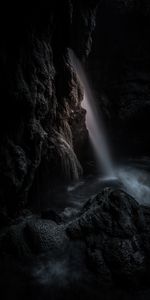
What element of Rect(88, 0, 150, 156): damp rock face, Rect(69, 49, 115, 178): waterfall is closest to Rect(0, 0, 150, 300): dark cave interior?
Rect(69, 49, 115, 178): waterfall

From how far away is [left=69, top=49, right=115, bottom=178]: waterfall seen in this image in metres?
17.6

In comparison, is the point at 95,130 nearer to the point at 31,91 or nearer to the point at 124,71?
the point at 124,71

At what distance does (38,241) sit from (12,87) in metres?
4.65

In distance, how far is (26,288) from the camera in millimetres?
5992

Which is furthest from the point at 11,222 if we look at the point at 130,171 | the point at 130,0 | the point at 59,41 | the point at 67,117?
the point at 130,0

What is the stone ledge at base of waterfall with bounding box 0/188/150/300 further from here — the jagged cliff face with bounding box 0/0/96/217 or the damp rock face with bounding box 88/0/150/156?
the damp rock face with bounding box 88/0/150/156

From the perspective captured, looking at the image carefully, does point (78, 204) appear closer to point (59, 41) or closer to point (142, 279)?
point (142, 279)

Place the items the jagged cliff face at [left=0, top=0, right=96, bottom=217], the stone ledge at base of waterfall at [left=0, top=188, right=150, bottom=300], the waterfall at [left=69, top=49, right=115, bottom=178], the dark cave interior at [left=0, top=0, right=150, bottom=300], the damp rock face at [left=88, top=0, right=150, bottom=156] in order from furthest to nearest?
1. the damp rock face at [left=88, top=0, right=150, bottom=156]
2. the waterfall at [left=69, top=49, right=115, bottom=178]
3. the jagged cliff face at [left=0, top=0, right=96, bottom=217]
4. the dark cave interior at [left=0, top=0, right=150, bottom=300]
5. the stone ledge at base of waterfall at [left=0, top=188, right=150, bottom=300]

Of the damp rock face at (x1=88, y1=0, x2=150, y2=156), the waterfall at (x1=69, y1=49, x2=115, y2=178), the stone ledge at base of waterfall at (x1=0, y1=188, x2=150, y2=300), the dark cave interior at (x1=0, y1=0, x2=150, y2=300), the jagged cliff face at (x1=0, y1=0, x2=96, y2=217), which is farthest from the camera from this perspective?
the damp rock face at (x1=88, y1=0, x2=150, y2=156)

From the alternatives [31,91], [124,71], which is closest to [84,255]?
[31,91]

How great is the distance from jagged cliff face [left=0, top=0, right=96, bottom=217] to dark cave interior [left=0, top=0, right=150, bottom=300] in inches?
1.4

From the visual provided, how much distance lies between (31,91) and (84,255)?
551 cm

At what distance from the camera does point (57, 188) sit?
12938 mm

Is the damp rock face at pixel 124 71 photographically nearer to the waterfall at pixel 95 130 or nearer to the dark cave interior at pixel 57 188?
the waterfall at pixel 95 130
